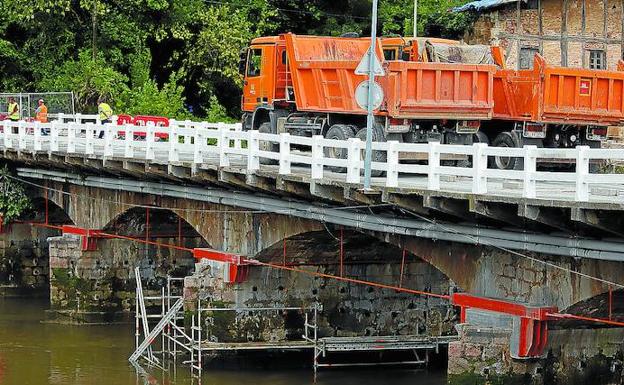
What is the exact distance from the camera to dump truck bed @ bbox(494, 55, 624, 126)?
3161 cm

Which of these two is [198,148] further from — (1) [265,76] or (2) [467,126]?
(2) [467,126]

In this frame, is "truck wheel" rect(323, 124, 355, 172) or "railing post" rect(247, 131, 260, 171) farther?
"truck wheel" rect(323, 124, 355, 172)

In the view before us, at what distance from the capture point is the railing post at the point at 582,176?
22969 mm

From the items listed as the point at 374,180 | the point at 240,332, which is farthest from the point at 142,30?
the point at 374,180

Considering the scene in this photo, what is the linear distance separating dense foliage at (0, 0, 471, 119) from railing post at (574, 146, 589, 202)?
31429 mm

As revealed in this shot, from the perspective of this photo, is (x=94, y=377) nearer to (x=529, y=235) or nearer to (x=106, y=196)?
(x=106, y=196)

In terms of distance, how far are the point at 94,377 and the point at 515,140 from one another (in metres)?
10.6

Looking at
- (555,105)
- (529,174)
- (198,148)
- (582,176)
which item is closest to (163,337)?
(198,148)

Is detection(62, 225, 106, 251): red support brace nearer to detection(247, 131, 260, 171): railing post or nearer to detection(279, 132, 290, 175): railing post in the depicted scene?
detection(247, 131, 260, 171): railing post

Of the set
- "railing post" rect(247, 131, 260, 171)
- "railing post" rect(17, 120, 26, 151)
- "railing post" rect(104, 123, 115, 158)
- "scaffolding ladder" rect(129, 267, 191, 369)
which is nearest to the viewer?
"railing post" rect(247, 131, 260, 171)

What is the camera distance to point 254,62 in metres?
37.5

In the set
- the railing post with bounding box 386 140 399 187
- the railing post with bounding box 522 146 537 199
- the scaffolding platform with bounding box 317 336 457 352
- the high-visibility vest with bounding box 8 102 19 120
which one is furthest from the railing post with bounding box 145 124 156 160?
the railing post with bounding box 522 146 537 199

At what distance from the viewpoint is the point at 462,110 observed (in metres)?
31.3

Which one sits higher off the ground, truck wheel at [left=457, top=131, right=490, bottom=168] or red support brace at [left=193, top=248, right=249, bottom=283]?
truck wheel at [left=457, top=131, right=490, bottom=168]
